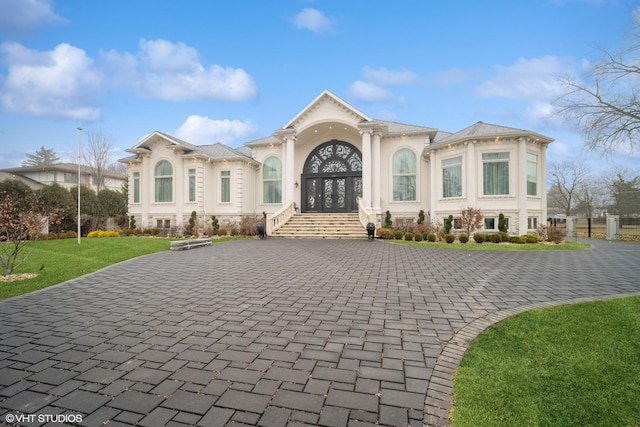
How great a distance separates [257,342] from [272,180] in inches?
814

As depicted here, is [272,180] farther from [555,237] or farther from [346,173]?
[555,237]

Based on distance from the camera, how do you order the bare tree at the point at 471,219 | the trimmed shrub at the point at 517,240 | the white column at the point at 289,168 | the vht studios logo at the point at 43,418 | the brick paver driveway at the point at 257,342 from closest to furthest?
the vht studios logo at the point at 43,418 < the brick paver driveway at the point at 257,342 < the trimmed shrub at the point at 517,240 < the bare tree at the point at 471,219 < the white column at the point at 289,168

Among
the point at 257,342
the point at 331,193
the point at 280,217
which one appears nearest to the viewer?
the point at 257,342

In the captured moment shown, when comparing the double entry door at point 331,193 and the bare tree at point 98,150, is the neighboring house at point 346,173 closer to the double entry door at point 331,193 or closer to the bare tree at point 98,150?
Result: the double entry door at point 331,193

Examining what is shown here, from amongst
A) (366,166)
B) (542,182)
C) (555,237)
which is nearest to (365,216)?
(366,166)

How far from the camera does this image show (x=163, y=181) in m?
22.6

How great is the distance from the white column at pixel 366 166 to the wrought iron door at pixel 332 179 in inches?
96.4

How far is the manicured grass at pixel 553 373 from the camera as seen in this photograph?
2.19 metres

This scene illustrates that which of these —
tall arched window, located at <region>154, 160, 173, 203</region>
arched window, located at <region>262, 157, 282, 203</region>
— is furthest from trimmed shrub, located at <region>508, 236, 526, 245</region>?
tall arched window, located at <region>154, 160, 173, 203</region>

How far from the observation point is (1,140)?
20.1m

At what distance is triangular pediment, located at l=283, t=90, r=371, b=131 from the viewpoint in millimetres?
20078

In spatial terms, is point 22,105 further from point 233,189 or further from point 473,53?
point 473,53

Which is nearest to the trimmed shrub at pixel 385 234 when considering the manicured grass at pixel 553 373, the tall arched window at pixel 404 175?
the tall arched window at pixel 404 175

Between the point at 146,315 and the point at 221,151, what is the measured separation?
20826mm
